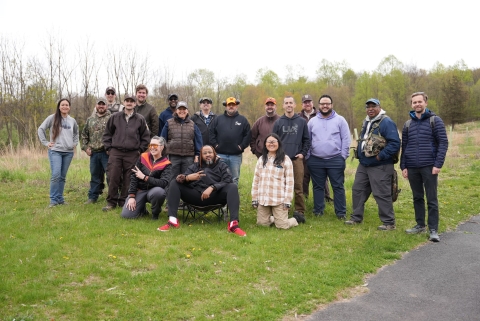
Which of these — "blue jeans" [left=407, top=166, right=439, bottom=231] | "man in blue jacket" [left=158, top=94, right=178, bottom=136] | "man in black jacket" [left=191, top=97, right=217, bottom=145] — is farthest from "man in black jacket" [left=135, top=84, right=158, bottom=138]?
"blue jeans" [left=407, top=166, right=439, bottom=231]

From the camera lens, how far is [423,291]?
4.28m

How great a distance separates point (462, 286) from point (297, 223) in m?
2.88

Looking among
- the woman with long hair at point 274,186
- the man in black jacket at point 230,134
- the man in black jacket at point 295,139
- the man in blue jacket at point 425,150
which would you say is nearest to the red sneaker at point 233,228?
the woman with long hair at point 274,186

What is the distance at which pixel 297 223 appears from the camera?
6879 mm

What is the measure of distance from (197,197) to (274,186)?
1.29 m

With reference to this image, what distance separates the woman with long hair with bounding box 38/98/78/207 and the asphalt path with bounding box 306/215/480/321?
6.04m

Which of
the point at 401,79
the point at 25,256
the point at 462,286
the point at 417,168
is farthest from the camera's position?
the point at 401,79

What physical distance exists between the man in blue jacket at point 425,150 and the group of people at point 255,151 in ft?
0.05

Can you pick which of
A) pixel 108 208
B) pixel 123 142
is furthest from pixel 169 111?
pixel 108 208

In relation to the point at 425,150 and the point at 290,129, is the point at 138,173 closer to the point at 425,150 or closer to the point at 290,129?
the point at 290,129

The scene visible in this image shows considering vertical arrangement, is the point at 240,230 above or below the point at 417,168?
below

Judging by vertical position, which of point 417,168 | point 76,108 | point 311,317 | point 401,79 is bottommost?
point 311,317

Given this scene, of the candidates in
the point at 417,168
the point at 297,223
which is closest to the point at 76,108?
the point at 297,223

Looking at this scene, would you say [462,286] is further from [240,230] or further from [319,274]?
[240,230]
